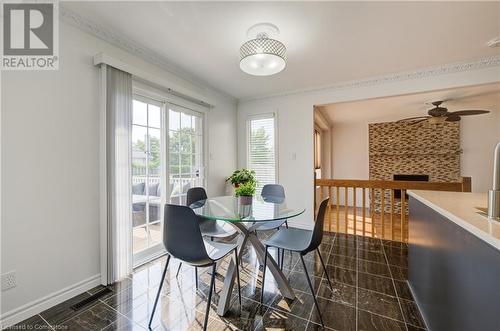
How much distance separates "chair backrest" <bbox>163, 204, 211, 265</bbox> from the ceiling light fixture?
4.62 feet

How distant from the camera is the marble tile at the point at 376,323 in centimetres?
157

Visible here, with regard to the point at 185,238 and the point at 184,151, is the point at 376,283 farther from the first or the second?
the point at 184,151

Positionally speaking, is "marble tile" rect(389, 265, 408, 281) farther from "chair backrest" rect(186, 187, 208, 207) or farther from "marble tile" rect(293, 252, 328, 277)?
"chair backrest" rect(186, 187, 208, 207)

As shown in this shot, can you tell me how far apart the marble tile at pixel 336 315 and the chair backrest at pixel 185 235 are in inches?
40.5

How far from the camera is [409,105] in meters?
4.80

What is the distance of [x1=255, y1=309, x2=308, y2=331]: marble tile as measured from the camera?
158cm

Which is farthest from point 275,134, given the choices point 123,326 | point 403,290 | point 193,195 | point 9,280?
point 9,280

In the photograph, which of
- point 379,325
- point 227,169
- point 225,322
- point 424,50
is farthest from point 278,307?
point 424,50

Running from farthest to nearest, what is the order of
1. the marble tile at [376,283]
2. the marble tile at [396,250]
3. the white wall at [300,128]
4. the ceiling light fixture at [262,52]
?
the white wall at [300,128] < the marble tile at [396,250] < the marble tile at [376,283] < the ceiling light fixture at [262,52]

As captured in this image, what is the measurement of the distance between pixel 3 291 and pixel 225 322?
165 centimetres

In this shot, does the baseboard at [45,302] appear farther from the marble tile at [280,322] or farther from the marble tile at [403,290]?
the marble tile at [403,290]

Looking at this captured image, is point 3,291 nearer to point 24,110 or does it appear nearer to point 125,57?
point 24,110

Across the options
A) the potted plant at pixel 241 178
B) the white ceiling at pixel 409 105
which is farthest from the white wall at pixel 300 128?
the potted plant at pixel 241 178

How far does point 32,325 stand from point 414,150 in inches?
293
